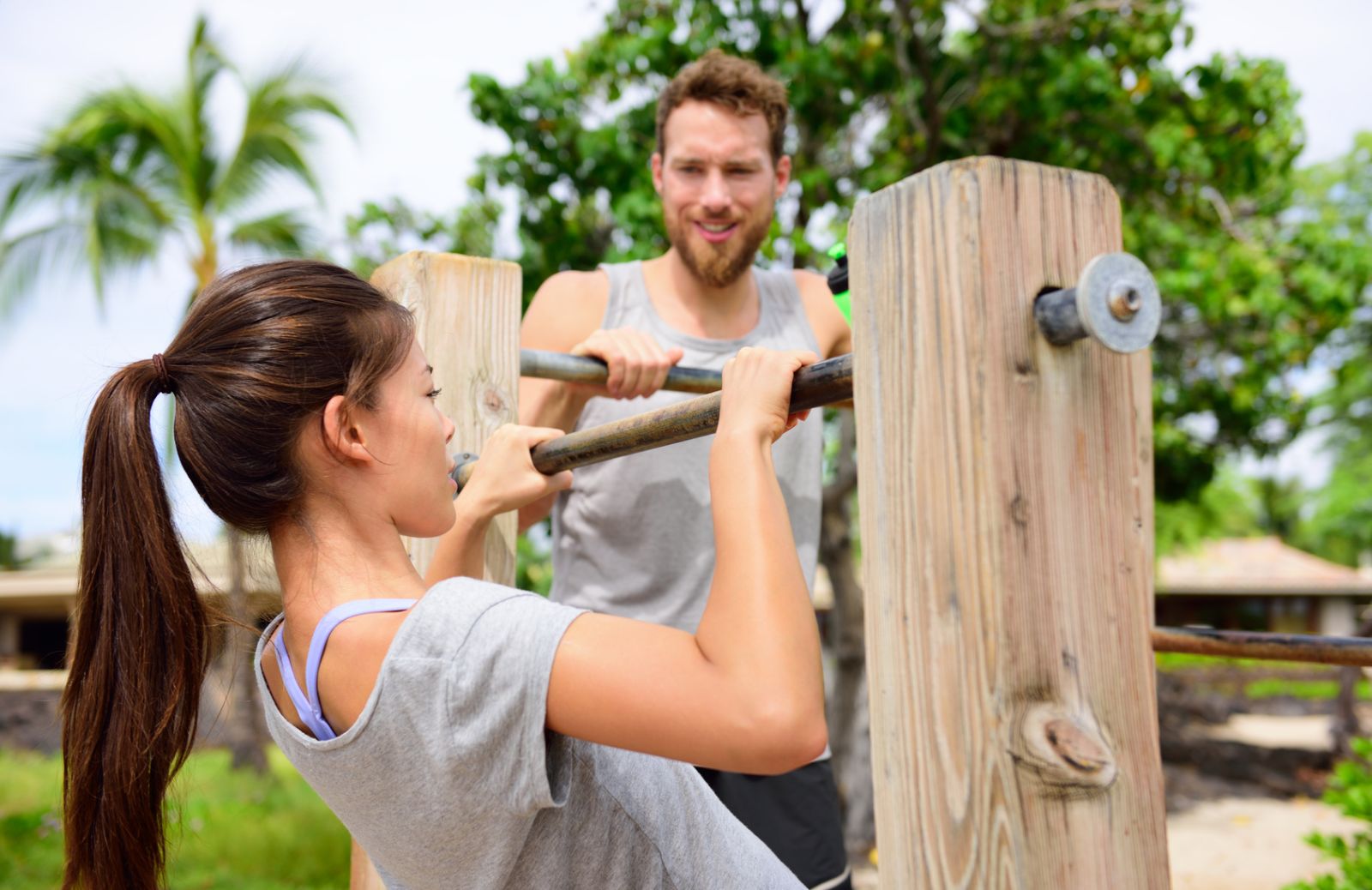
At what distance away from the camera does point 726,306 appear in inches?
85.2

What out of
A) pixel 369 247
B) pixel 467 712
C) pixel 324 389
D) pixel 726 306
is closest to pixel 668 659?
pixel 467 712

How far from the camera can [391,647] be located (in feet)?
3.08

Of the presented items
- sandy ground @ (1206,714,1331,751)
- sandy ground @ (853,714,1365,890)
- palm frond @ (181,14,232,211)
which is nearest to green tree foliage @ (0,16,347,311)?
palm frond @ (181,14,232,211)

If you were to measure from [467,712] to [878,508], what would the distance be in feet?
1.30

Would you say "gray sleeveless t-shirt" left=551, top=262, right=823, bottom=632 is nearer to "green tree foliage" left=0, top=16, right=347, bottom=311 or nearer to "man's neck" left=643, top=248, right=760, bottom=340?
"man's neck" left=643, top=248, right=760, bottom=340

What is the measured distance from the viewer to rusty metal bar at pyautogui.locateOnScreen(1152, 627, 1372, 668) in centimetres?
119

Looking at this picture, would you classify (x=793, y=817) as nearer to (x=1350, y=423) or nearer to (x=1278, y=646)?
(x=1278, y=646)

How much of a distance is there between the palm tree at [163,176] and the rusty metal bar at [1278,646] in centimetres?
893

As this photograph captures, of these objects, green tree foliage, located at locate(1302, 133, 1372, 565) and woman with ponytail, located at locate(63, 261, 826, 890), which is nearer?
woman with ponytail, located at locate(63, 261, 826, 890)

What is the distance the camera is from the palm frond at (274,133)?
31.0 ft

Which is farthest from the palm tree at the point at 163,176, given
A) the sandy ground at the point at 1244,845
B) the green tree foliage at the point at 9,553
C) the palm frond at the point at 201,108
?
the green tree foliage at the point at 9,553

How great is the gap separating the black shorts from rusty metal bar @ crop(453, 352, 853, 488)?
0.75 meters

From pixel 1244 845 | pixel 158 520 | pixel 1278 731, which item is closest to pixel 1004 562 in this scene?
pixel 158 520

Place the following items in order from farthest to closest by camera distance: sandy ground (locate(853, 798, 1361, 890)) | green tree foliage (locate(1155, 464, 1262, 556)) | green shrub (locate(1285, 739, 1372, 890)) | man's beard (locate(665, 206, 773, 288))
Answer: green tree foliage (locate(1155, 464, 1262, 556)) → sandy ground (locate(853, 798, 1361, 890)) → green shrub (locate(1285, 739, 1372, 890)) → man's beard (locate(665, 206, 773, 288))
